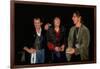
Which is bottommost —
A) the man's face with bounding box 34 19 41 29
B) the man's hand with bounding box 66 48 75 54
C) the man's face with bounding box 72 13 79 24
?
the man's hand with bounding box 66 48 75 54

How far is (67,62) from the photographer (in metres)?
1.92

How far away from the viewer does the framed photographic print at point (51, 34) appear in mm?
1774

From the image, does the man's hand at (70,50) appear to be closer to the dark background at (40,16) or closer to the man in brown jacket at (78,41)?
the man in brown jacket at (78,41)

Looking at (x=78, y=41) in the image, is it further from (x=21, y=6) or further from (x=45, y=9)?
(x=21, y=6)

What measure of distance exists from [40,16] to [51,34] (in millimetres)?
195

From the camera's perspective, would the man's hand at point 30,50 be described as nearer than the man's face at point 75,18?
Yes

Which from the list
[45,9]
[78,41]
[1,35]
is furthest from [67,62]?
[1,35]

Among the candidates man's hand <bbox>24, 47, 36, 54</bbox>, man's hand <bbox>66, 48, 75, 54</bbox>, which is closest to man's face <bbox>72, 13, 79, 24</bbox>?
man's hand <bbox>66, 48, 75, 54</bbox>

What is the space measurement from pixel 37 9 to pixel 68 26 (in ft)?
1.12

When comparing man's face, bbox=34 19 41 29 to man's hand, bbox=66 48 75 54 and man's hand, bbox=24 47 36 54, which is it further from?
man's hand, bbox=66 48 75 54

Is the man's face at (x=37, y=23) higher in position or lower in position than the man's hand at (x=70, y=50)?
higher

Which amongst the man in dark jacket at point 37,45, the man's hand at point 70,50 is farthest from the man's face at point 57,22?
the man's hand at point 70,50

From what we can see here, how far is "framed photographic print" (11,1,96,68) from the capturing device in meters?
1.77

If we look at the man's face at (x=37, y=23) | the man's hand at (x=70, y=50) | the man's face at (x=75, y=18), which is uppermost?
the man's face at (x=75, y=18)
